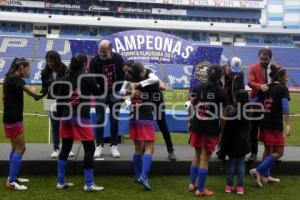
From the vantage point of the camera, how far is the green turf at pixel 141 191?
15.9 feet

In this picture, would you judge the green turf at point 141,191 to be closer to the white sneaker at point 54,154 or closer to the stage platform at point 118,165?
the stage platform at point 118,165

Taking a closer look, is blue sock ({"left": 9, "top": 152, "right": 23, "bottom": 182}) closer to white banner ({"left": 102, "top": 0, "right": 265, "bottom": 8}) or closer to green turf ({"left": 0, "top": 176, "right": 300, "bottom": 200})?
green turf ({"left": 0, "top": 176, "right": 300, "bottom": 200})

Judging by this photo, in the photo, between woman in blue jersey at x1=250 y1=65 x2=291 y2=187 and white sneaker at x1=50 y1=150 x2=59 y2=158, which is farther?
white sneaker at x1=50 y1=150 x2=59 y2=158

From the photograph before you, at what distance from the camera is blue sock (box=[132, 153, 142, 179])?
17.3 ft

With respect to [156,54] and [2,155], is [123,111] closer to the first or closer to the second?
[156,54]

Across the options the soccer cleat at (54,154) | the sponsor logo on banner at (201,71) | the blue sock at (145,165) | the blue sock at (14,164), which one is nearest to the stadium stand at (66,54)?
the sponsor logo on banner at (201,71)

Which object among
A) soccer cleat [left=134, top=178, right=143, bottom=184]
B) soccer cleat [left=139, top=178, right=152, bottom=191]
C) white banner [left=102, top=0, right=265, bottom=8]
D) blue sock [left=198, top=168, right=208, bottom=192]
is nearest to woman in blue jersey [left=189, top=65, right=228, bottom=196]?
blue sock [left=198, top=168, right=208, bottom=192]

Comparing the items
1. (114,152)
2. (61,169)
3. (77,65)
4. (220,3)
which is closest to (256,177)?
(114,152)

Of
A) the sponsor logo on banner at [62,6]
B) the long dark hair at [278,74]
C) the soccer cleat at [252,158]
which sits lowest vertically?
the soccer cleat at [252,158]

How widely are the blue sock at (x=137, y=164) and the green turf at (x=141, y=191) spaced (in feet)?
0.46

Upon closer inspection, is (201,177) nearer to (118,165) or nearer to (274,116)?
(274,116)

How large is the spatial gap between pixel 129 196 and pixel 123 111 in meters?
3.06

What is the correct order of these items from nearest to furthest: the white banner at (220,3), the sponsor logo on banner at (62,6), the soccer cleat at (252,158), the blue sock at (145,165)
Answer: the blue sock at (145,165) → the soccer cleat at (252,158) → the sponsor logo on banner at (62,6) → the white banner at (220,3)

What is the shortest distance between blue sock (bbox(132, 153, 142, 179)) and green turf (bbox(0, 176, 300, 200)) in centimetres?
14
